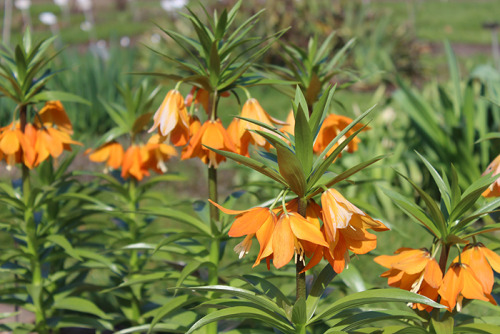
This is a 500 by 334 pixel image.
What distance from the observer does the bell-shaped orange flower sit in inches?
44.3

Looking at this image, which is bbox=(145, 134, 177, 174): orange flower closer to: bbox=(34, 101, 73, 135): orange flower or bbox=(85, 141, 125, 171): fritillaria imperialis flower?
bbox=(85, 141, 125, 171): fritillaria imperialis flower

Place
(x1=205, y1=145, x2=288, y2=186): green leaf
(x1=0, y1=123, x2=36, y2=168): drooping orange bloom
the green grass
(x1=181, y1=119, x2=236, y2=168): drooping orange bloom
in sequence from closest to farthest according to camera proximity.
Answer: (x1=205, y1=145, x2=288, y2=186): green leaf
(x1=181, y1=119, x2=236, y2=168): drooping orange bloom
(x1=0, y1=123, x2=36, y2=168): drooping orange bloom
the green grass

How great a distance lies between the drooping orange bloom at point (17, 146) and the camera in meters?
1.71

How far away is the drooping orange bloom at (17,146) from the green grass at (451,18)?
11.0m

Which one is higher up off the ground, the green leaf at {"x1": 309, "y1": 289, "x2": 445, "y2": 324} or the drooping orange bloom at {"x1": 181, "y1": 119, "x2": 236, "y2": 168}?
the drooping orange bloom at {"x1": 181, "y1": 119, "x2": 236, "y2": 168}

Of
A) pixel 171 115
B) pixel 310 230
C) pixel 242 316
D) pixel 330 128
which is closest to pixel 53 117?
pixel 171 115

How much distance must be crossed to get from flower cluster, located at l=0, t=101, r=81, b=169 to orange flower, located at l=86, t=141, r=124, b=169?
19 cm

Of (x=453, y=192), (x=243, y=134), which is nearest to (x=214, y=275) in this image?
Answer: (x=243, y=134)

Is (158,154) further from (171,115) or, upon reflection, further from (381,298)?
(381,298)

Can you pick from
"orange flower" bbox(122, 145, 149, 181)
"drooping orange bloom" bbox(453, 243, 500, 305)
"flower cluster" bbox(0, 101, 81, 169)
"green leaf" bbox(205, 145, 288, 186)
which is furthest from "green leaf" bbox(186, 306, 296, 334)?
"orange flower" bbox(122, 145, 149, 181)

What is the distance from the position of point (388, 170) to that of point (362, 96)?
3563 mm

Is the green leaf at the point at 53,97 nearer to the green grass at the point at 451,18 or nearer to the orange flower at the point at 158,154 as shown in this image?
the orange flower at the point at 158,154

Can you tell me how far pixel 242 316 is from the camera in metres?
1.29

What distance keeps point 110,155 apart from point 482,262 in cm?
136
